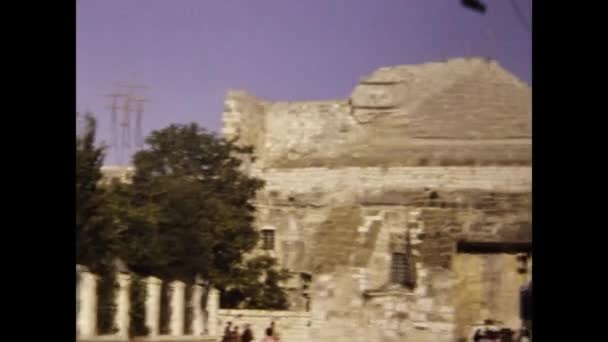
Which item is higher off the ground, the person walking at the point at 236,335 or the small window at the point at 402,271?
the small window at the point at 402,271

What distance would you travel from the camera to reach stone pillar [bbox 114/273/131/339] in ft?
31.1

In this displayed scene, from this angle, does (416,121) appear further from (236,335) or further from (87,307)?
(87,307)

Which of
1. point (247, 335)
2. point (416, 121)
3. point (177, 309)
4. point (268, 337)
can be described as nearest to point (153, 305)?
point (177, 309)

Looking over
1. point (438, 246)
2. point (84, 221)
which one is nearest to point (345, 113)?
point (438, 246)

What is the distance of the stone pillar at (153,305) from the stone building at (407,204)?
163 centimetres

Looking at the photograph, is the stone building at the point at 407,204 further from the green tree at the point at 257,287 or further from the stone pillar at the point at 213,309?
the stone pillar at the point at 213,309

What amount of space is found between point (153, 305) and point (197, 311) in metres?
0.57

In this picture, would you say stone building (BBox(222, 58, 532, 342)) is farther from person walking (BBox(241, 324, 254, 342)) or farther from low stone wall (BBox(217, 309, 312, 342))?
person walking (BBox(241, 324, 254, 342))

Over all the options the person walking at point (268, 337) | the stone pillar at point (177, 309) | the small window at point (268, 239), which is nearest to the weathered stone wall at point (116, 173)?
the stone pillar at point (177, 309)

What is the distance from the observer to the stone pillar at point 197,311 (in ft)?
32.2

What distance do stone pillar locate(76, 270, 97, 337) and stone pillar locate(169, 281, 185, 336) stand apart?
36.6 inches

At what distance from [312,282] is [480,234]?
7.27 ft
